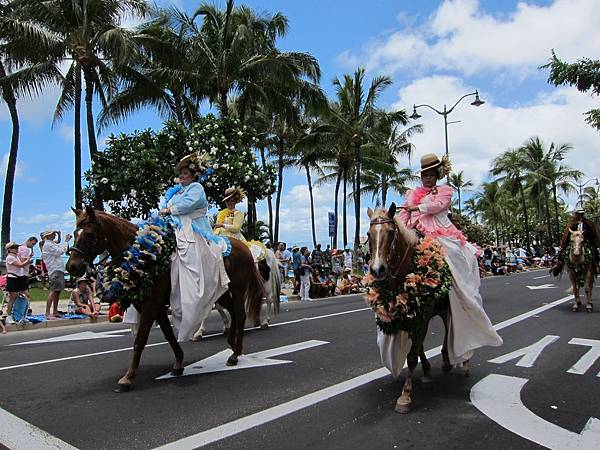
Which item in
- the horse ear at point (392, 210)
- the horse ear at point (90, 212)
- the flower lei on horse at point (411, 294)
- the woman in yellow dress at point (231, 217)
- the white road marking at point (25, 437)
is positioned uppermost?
the woman in yellow dress at point (231, 217)

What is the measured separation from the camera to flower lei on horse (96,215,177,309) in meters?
5.39

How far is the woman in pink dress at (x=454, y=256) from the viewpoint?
5.40 m

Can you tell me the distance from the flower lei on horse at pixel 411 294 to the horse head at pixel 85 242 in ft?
9.76

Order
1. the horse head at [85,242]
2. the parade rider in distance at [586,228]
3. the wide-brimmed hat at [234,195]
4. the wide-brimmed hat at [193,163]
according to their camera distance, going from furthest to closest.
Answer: the parade rider in distance at [586,228], the wide-brimmed hat at [234,195], the wide-brimmed hat at [193,163], the horse head at [85,242]

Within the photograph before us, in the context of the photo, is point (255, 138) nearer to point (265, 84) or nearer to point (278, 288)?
point (265, 84)

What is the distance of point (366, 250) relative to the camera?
5055 mm

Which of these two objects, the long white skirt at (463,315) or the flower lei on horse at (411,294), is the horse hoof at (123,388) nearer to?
the flower lei on horse at (411,294)

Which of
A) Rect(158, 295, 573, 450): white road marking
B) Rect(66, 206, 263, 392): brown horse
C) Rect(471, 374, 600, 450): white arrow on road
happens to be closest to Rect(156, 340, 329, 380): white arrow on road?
Rect(66, 206, 263, 392): brown horse

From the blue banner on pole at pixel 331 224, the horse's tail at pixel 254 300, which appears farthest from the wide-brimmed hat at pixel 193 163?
the blue banner on pole at pixel 331 224

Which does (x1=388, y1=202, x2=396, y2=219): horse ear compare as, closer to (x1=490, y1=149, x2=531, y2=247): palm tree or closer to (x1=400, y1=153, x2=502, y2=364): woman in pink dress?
(x1=400, y1=153, x2=502, y2=364): woman in pink dress

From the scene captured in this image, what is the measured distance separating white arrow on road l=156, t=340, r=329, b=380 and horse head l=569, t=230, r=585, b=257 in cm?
691

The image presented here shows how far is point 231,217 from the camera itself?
348 inches

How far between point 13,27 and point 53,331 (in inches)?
492

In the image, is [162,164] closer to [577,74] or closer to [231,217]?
[231,217]
